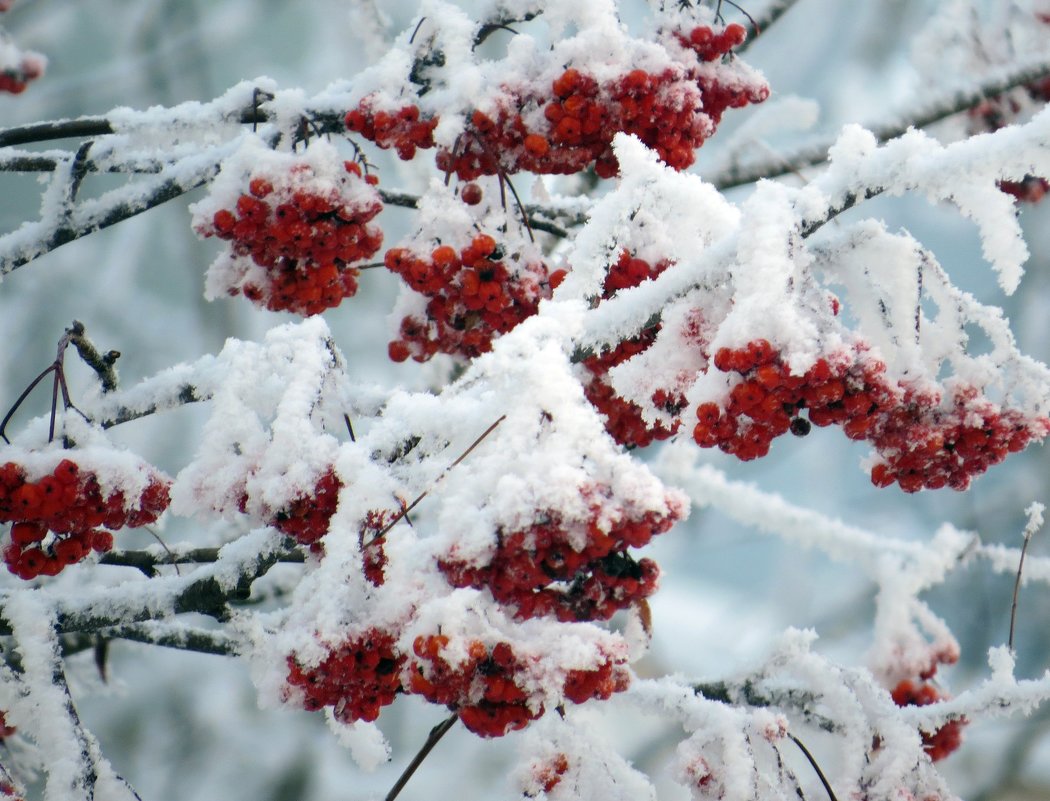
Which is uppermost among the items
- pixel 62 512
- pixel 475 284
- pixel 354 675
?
pixel 475 284

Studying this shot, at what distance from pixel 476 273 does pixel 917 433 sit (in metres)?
0.89

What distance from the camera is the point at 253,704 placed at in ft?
25.3

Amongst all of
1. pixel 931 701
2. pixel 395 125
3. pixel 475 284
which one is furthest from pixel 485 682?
pixel 931 701

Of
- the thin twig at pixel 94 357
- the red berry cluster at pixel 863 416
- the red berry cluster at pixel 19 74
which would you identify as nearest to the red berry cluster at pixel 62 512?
the thin twig at pixel 94 357

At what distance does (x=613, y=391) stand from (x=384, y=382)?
16.6 ft

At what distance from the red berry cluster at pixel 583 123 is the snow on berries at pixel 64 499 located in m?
0.91

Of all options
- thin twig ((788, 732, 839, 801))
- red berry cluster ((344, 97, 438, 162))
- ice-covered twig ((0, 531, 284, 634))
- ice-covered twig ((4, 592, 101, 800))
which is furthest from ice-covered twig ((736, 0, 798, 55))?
ice-covered twig ((4, 592, 101, 800))

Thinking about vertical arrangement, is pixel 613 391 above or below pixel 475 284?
below

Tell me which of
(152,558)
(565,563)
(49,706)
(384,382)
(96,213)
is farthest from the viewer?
(384,382)

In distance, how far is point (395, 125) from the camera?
1.95 m

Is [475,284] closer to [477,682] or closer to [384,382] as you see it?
[477,682]

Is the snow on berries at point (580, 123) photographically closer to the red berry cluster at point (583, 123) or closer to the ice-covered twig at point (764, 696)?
the red berry cluster at point (583, 123)

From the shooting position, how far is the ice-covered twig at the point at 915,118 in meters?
3.01

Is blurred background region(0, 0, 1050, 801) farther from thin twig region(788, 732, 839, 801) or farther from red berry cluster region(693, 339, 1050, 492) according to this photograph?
red berry cluster region(693, 339, 1050, 492)
